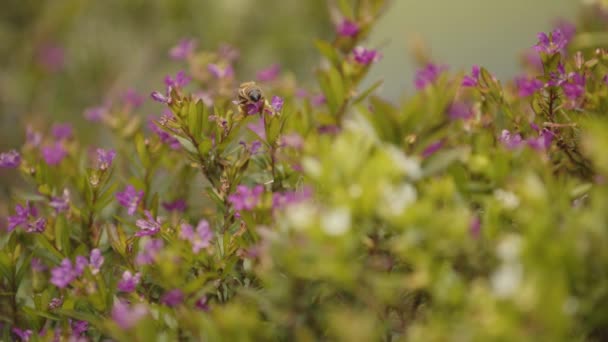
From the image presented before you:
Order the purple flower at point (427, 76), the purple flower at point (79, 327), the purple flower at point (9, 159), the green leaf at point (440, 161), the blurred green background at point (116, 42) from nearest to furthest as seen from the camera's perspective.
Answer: the green leaf at point (440, 161) < the purple flower at point (79, 327) < the purple flower at point (9, 159) < the purple flower at point (427, 76) < the blurred green background at point (116, 42)

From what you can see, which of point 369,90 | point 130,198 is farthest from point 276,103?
point 130,198

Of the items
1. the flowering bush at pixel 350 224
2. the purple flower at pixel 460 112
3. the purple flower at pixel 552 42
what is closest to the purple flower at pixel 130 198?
the flowering bush at pixel 350 224

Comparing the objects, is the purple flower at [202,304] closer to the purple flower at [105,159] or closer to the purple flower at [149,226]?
the purple flower at [149,226]

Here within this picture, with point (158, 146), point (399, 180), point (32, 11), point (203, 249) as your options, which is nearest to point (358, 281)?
point (399, 180)

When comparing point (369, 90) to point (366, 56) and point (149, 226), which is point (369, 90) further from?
point (149, 226)

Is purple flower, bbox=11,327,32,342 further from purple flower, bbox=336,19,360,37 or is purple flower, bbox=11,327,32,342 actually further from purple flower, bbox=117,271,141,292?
purple flower, bbox=336,19,360,37

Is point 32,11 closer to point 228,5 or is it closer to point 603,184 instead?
point 228,5
